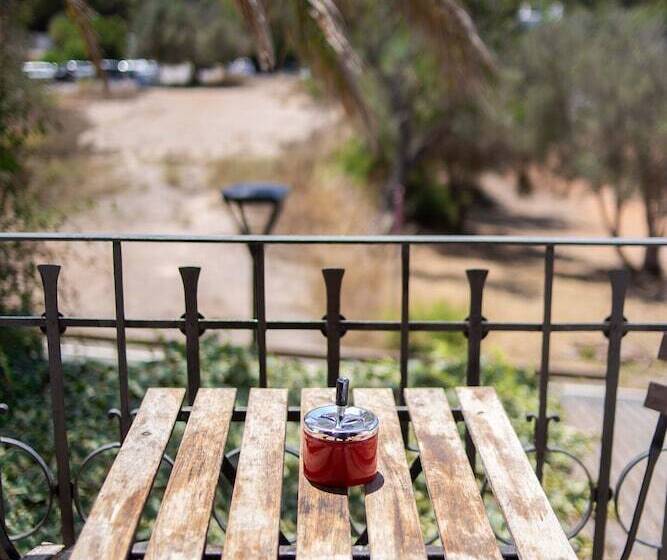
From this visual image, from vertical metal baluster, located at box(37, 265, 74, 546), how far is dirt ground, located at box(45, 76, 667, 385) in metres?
2.50

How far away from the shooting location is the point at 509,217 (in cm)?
2294

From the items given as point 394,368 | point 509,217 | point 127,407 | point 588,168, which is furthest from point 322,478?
point 509,217

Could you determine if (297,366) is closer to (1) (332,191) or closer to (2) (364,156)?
(1) (332,191)

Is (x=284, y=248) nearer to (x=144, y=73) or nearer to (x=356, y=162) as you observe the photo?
(x=356, y=162)

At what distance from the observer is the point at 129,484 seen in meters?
1.80

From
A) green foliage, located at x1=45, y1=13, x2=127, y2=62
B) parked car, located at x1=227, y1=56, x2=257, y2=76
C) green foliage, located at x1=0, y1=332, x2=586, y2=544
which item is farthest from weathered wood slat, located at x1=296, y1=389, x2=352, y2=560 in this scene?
parked car, located at x1=227, y1=56, x2=257, y2=76

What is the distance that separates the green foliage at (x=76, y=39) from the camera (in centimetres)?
1650

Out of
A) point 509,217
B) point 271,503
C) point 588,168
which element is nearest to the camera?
point 271,503

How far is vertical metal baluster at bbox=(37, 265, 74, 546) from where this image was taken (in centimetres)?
240

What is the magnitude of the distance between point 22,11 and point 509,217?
707 inches

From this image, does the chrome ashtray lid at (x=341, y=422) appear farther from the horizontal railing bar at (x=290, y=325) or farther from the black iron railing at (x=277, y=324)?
the horizontal railing bar at (x=290, y=325)

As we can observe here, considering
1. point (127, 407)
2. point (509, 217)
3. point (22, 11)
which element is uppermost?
point (22, 11)

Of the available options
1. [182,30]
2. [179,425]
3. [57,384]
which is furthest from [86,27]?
[182,30]

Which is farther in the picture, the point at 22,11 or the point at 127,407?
the point at 22,11
